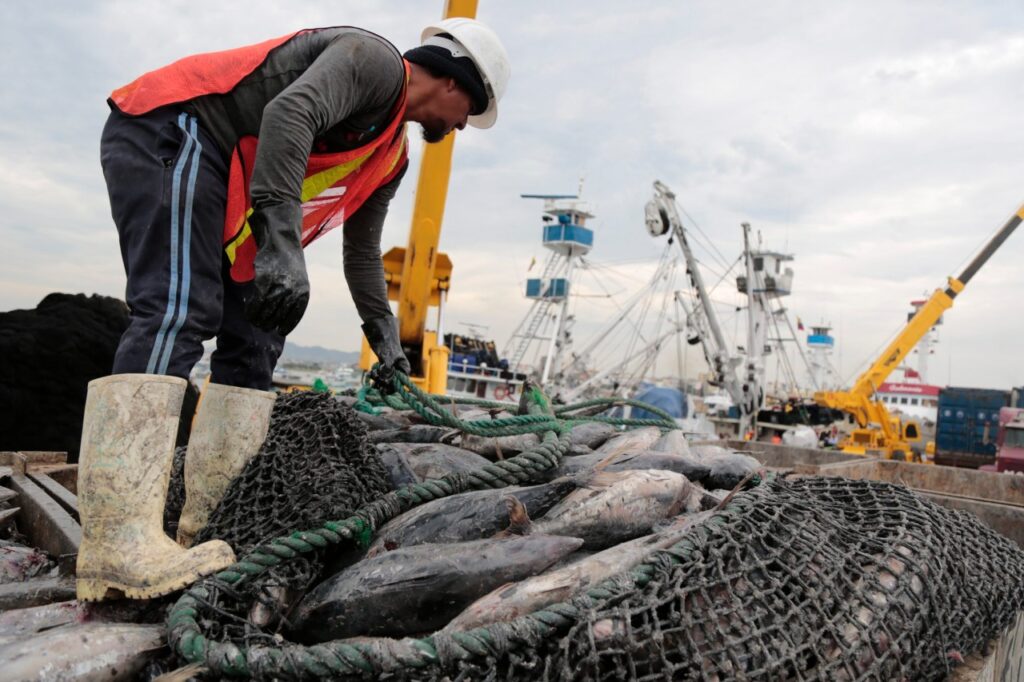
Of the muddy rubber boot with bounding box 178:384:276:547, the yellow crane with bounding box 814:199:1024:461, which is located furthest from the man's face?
the yellow crane with bounding box 814:199:1024:461

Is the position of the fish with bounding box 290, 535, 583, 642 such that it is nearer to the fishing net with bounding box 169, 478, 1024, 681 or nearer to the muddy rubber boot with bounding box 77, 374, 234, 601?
the fishing net with bounding box 169, 478, 1024, 681

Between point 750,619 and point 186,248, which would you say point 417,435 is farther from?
point 750,619

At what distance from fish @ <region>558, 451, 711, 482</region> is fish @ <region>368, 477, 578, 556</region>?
0.44 m

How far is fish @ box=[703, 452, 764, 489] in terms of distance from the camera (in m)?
2.98

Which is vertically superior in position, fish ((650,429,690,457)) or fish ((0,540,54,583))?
fish ((650,429,690,457))

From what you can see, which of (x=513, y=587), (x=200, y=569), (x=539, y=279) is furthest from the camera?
(x=539, y=279)

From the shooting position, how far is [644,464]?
274 centimetres

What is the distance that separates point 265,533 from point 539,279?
3364cm

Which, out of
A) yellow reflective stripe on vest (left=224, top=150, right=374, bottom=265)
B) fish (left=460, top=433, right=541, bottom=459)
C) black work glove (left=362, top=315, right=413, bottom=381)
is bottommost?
fish (left=460, top=433, right=541, bottom=459)

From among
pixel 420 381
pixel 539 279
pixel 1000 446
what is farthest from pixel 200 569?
pixel 539 279

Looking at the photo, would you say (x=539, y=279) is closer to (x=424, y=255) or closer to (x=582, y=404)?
(x=424, y=255)

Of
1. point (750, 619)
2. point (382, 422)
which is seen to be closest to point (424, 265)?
point (382, 422)

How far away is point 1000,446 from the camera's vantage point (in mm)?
12664

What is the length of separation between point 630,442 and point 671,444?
0.22 meters
